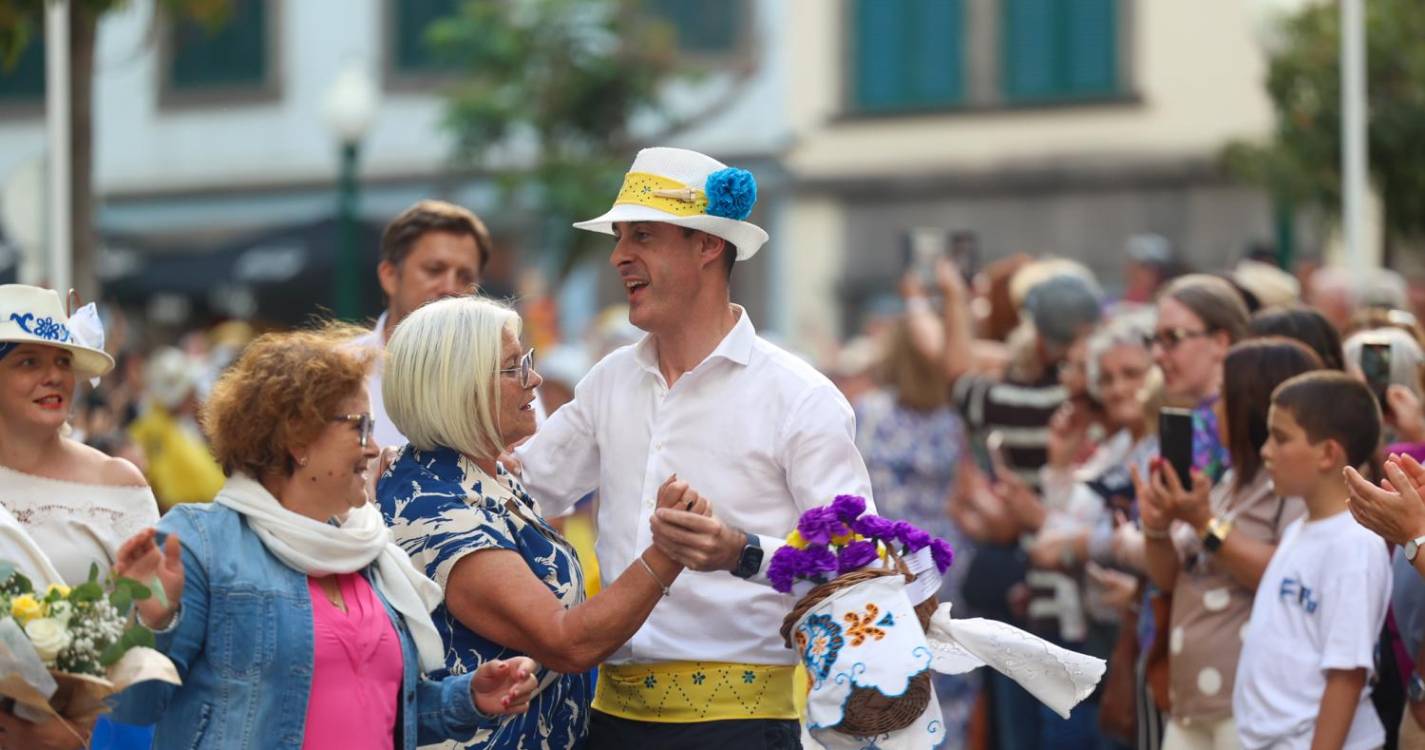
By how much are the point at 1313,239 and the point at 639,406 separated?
1746 cm

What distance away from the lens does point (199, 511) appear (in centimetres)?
421

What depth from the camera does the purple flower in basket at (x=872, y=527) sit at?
4527 millimetres

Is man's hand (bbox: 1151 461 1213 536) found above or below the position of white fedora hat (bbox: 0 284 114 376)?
below

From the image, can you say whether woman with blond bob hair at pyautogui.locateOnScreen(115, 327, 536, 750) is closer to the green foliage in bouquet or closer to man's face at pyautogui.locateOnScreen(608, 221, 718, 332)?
the green foliage in bouquet

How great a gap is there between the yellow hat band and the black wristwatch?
33.3 inches

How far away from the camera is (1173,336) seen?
21.7 ft

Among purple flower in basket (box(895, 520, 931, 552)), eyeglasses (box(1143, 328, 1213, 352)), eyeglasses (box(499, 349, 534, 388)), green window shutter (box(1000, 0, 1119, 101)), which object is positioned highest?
green window shutter (box(1000, 0, 1119, 101))

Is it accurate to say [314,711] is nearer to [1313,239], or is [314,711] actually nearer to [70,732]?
[70,732]

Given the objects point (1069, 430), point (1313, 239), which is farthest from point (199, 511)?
point (1313, 239)

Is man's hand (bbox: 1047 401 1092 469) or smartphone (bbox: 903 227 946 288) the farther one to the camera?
smartphone (bbox: 903 227 946 288)

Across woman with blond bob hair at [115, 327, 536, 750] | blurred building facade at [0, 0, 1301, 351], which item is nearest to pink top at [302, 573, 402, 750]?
woman with blond bob hair at [115, 327, 536, 750]

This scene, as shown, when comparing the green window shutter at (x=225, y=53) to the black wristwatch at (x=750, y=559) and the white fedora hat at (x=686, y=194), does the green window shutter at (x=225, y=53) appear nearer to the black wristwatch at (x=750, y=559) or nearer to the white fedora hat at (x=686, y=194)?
the white fedora hat at (x=686, y=194)

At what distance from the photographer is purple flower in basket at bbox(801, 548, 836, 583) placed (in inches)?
177

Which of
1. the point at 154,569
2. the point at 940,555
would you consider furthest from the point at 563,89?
the point at 154,569
